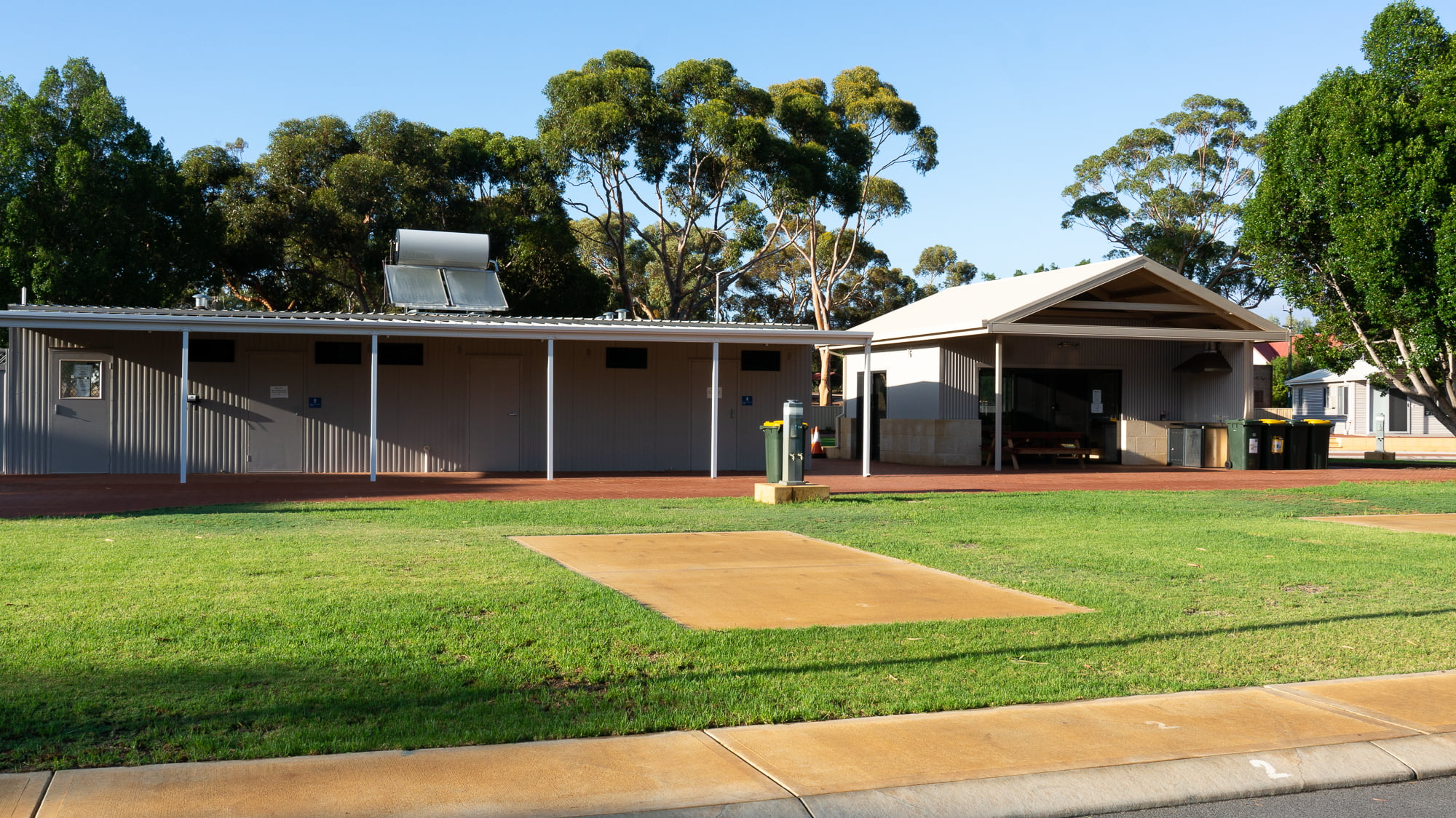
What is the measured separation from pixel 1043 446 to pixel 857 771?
23.7 meters

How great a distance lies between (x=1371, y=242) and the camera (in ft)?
76.4

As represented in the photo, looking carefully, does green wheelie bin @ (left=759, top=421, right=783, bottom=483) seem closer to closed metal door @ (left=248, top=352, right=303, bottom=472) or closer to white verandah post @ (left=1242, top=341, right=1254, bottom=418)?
closed metal door @ (left=248, top=352, right=303, bottom=472)

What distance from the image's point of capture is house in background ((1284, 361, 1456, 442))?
130 feet

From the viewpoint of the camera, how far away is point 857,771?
479 centimetres

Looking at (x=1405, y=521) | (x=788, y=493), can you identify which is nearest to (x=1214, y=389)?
(x=1405, y=521)

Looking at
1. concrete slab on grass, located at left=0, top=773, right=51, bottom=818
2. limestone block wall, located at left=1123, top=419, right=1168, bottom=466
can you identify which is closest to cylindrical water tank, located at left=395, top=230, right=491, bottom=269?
limestone block wall, located at left=1123, top=419, right=1168, bottom=466

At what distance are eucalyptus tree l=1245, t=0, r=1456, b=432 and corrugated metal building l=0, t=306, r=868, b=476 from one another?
11206 millimetres

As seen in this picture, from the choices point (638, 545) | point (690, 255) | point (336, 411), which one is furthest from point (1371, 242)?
point (690, 255)

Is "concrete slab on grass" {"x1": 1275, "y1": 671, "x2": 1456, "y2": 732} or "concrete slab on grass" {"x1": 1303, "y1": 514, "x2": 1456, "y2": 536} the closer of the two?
"concrete slab on grass" {"x1": 1275, "y1": 671, "x2": 1456, "y2": 732}

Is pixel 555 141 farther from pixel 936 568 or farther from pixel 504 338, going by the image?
pixel 936 568

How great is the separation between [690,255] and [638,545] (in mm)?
45134

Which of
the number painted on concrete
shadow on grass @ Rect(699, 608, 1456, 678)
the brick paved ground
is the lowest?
the number painted on concrete

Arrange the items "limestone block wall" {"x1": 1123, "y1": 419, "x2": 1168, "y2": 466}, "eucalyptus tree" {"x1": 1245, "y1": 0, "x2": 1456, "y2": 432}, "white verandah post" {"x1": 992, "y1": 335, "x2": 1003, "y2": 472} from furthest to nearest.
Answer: "limestone block wall" {"x1": 1123, "y1": 419, "x2": 1168, "y2": 466} → "white verandah post" {"x1": 992, "y1": 335, "x2": 1003, "y2": 472} → "eucalyptus tree" {"x1": 1245, "y1": 0, "x2": 1456, "y2": 432}

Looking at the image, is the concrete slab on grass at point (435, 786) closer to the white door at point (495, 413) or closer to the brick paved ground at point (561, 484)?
the brick paved ground at point (561, 484)
